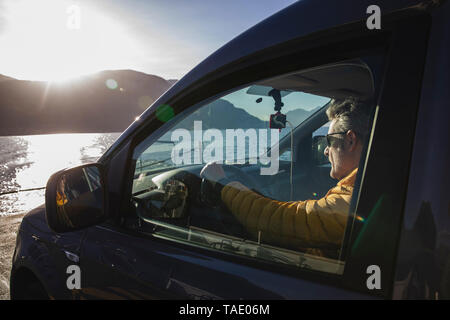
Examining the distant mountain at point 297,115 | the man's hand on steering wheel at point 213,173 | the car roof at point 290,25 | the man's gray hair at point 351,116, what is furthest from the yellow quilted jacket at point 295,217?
the distant mountain at point 297,115

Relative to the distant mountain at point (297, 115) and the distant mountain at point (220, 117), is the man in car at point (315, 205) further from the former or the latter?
the distant mountain at point (297, 115)

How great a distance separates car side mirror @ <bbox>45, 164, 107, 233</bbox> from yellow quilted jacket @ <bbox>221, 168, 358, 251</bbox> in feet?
2.02

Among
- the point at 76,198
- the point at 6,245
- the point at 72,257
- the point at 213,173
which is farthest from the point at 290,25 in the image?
the point at 6,245

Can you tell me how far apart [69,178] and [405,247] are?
1.43m

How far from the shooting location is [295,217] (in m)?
1.21

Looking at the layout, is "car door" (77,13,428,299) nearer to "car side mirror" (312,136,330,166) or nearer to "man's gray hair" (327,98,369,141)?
"man's gray hair" (327,98,369,141)

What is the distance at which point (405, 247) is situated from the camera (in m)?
0.72

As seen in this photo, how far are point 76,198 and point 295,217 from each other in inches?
42.7

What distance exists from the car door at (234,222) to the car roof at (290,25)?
38mm

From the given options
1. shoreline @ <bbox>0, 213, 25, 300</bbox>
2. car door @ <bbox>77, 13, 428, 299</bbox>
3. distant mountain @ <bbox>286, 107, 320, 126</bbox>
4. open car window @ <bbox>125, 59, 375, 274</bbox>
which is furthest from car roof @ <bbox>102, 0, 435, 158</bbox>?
shoreline @ <bbox>0, 213, 25, 300</bbox>

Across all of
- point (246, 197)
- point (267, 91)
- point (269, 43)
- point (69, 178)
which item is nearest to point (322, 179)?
point (267, 91)

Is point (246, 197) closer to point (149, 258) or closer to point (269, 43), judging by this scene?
point (149, 258)

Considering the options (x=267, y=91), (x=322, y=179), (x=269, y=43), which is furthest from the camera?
(x=322, y=179)

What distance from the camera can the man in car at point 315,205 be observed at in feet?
3.51
